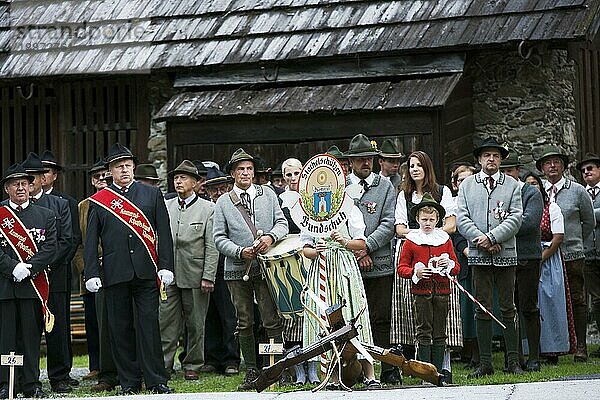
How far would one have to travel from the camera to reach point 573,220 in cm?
1221

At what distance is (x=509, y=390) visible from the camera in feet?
26.1

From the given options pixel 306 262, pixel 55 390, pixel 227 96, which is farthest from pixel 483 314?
pixel 227 96

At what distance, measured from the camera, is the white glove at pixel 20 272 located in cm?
1062

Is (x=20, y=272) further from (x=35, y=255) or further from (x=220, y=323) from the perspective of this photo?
(x=220, y=323)

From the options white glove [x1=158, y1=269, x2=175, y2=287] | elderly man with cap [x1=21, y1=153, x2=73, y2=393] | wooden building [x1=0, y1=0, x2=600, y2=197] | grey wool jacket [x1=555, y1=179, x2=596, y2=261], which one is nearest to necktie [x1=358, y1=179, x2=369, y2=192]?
white glove [x1=158, y1=269, x2=175, y2=287]

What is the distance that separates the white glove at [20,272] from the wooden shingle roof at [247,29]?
5339 millimetres

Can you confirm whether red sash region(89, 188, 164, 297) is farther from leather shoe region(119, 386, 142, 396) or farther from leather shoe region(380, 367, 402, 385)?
leather shoe region(380, 367, 402, 385)

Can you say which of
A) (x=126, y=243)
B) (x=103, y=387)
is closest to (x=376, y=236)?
(x=126, y=243)

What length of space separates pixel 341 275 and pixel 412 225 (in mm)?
1020

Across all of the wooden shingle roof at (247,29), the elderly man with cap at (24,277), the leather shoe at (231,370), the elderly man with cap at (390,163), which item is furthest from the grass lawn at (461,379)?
the wooden shingle roof at (247,29)

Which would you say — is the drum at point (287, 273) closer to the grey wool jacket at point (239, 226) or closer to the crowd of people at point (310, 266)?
the crowd of people at point (310, 266)

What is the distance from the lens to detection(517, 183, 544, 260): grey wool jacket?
37.1 ft

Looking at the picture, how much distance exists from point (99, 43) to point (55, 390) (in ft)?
20.8

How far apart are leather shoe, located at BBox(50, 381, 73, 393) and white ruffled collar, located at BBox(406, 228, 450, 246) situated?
10.8 ft
